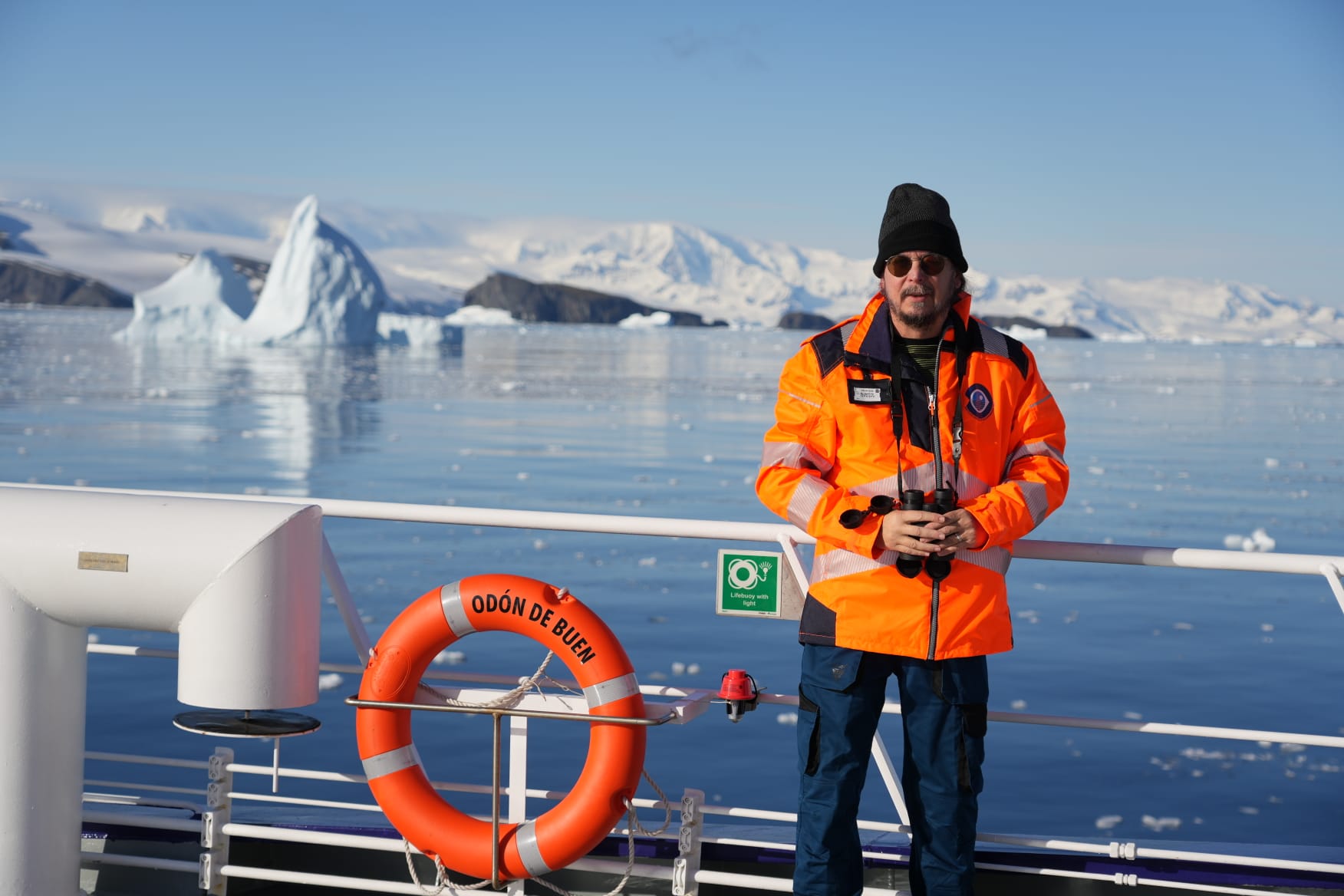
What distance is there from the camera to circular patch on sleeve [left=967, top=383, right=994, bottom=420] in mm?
2158

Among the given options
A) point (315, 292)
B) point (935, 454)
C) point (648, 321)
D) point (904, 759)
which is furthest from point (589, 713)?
point (648, 321)

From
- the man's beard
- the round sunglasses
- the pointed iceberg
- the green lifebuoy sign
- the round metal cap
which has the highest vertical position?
the pointed iceberg

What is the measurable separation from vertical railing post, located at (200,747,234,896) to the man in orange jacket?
3.78ft

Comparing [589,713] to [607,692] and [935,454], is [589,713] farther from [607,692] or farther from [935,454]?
[935,454]

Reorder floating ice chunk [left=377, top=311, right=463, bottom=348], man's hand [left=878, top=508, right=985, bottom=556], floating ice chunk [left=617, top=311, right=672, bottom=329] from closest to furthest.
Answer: man's hand [left=878, top=508, right=985, bottom=556] < floating ice chunk [left=377, top=311, right=463, bottom=348] < floating ice chunk [left=617, top=311, right=672, bottom=329]

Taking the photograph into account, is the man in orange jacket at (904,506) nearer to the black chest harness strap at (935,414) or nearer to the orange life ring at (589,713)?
the black chest harness strap at (935,414)

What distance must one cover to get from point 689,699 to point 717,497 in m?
11.9

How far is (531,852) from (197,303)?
37625 mm

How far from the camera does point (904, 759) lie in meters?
2.18

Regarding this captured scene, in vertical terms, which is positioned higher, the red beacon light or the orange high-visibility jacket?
the orange high-visibility jacket

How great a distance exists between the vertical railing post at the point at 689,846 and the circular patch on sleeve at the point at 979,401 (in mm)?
866

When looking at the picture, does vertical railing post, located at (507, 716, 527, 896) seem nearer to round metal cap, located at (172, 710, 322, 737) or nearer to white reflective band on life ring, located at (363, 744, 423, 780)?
white reflective band on life ring, located at (363, 744, 423, 780)

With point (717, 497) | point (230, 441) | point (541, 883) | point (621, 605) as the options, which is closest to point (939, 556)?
point (541, 883)

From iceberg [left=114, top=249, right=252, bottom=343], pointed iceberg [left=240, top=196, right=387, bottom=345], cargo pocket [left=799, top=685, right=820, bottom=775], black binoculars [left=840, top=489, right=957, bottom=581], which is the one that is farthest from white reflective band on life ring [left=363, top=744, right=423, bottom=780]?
iceberg [left=114, top=249, right=252, bottom=343]
